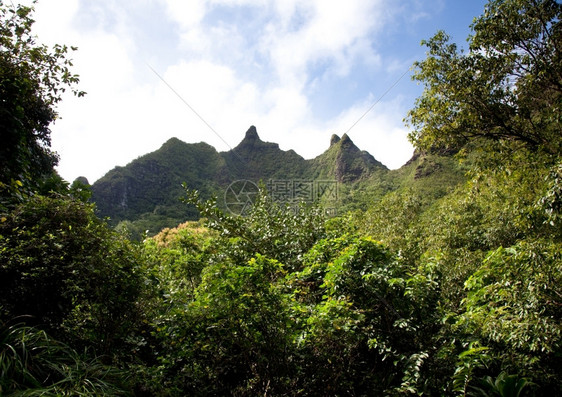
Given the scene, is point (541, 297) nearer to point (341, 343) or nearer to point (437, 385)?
point (437, 385)

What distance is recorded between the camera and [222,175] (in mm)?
65438

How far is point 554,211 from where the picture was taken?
3895mm

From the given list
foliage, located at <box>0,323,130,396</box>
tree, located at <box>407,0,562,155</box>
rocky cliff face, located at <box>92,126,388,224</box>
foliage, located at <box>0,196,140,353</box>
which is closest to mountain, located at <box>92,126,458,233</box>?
rocky cliff face, located at <box>92,126,388,224</box>

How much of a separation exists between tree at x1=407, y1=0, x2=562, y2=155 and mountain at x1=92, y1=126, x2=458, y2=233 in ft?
98.4

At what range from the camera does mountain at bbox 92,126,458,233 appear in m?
46.9

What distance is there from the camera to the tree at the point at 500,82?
6.28 m

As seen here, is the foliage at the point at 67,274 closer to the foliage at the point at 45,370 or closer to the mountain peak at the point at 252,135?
the foliage at the point at 45,370

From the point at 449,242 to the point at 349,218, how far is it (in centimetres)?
610

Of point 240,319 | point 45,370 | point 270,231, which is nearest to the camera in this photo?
point 45,370

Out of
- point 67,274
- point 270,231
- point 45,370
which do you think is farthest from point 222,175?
point 45,370

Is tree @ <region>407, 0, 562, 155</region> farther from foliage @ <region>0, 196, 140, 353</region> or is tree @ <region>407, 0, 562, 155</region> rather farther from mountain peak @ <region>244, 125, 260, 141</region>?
mountain peak @ <region>244, 125, 260, 141</region>

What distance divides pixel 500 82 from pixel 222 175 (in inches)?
2416

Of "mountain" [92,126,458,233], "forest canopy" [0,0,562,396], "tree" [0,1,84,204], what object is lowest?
"forest canopy" [0,0,562,396]

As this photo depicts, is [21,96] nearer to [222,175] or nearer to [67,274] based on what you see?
[67,274]
